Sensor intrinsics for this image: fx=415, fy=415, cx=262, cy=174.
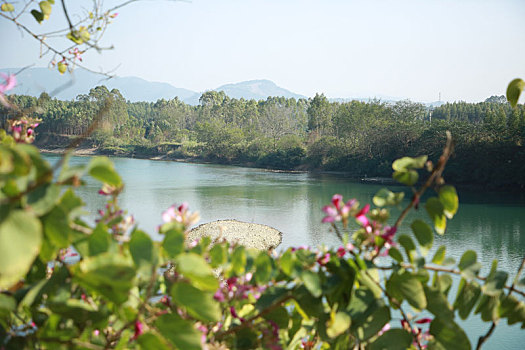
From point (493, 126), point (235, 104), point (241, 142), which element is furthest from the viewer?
point (235, 104)

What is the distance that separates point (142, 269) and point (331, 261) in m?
0.22

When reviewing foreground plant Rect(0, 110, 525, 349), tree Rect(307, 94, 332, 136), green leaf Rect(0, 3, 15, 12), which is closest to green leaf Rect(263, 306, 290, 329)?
foreground plant Rect(0, 110, 525, 349)

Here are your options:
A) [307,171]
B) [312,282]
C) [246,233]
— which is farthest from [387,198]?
[307,171]

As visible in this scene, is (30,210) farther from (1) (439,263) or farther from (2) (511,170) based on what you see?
(2) (511,170)

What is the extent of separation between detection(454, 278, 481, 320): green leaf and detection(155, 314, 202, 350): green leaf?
341 millimetres

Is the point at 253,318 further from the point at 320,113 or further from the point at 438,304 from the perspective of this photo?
the point at 320,113

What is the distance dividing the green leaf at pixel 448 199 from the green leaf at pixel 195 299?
29 cm

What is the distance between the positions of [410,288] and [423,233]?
0.08 m

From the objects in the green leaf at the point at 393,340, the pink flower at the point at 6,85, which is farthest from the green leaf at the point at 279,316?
the pink flower at the point at 6,85

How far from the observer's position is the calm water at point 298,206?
995 cm

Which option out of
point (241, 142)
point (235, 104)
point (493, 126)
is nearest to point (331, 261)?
point (493, 126)

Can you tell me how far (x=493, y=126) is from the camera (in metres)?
19.9

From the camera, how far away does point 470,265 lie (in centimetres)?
50

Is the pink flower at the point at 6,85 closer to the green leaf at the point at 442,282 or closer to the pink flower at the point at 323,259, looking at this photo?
the pink flower at the point at 323,259
